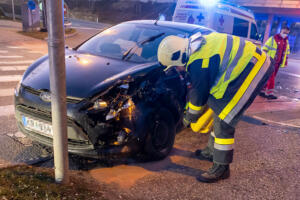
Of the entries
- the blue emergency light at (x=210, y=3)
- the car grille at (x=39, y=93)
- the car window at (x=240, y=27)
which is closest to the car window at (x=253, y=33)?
the car window at (x=240, y=27)

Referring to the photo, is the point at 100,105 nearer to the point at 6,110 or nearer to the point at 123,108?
the point at 123,108

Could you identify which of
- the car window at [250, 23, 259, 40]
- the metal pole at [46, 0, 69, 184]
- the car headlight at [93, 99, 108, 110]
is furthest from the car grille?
the car window at [250, 23, 259, 40]

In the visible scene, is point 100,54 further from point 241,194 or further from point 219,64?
point 241,194

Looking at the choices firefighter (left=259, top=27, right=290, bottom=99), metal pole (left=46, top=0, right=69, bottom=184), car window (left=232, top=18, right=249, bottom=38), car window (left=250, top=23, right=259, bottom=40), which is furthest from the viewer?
car window (left=250, top=23, right=259, bottom=40)

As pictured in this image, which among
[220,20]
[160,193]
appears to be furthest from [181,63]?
[220,20]

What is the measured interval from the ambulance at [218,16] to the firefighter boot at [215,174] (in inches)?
254

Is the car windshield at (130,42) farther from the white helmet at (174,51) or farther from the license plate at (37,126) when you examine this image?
the license plate at (37,126)

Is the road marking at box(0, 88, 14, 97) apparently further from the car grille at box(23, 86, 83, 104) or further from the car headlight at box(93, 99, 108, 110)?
the car headlight at box(93, 99, 108, 110)

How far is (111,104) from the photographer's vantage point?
2824 millimetres

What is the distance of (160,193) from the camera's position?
110 inches

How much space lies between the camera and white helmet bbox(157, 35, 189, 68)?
2807 mm

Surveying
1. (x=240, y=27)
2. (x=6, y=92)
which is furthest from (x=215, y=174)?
(x=240, y=27)

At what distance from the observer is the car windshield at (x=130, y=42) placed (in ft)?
12.5

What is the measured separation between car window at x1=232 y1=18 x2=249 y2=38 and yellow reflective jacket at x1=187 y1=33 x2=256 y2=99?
7225mm
